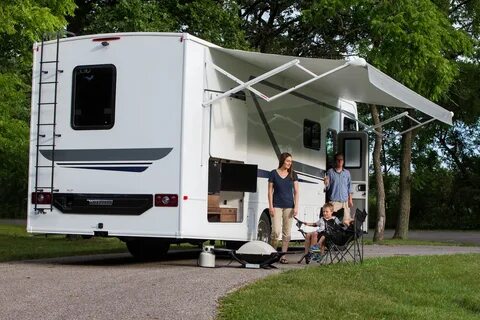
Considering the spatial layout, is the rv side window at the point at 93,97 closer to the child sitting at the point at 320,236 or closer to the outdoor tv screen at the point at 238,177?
the outdoor tv screen at the point at 238,177

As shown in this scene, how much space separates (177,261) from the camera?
12.3 meters

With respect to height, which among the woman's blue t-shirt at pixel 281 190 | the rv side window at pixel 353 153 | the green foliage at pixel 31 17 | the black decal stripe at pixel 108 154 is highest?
the green foliage at pixel 31 17

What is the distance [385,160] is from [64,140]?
3803 centimetres

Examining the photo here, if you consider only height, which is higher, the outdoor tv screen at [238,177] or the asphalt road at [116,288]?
the outdoor tv screen at [238,177]

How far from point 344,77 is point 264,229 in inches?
114

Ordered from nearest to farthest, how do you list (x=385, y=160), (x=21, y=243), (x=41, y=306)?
(x=41, y=306), (x=21, y=243), (x=385, y=160)

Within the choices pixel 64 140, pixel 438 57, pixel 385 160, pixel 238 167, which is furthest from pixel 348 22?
pixel 385 160

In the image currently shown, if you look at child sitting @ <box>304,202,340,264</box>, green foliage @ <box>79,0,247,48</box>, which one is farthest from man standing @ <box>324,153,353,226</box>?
green foliage @ <box>79,0,247,48</box>

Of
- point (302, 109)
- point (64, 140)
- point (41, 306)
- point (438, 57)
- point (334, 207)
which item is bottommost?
point (41, 306)

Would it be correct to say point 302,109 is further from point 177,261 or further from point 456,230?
point 456,230

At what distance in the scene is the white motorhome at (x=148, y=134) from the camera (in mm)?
10281

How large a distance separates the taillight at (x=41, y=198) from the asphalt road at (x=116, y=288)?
3.18ft

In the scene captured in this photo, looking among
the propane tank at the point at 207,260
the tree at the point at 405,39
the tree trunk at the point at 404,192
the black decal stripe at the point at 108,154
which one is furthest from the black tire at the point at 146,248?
the tree trunk at the point at 404,192

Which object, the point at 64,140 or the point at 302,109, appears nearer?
the point at 64,140
